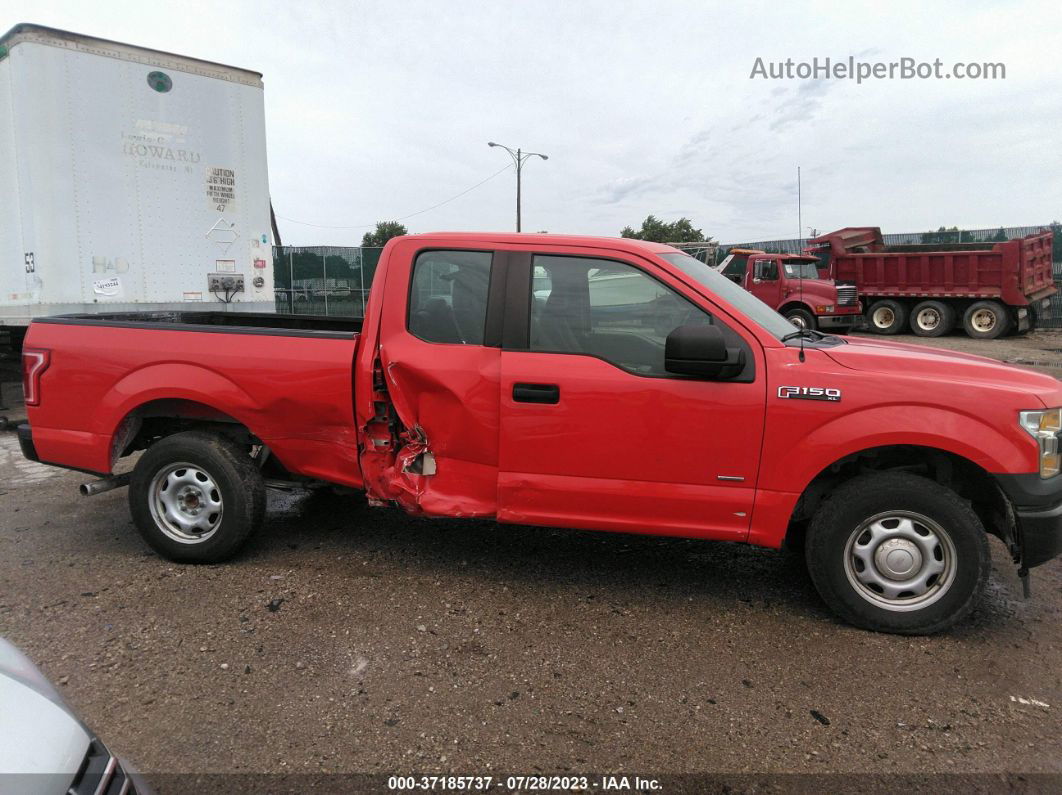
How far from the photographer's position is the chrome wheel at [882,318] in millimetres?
19766

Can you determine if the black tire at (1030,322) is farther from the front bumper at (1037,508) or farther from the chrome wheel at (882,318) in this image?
the front bumper at (1037,508)

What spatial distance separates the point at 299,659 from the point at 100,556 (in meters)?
2.01

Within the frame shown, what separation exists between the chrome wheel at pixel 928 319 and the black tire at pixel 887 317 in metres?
0.42

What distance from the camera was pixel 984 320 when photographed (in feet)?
60.1

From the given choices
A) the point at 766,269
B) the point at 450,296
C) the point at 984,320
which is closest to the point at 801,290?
the point at 766,269

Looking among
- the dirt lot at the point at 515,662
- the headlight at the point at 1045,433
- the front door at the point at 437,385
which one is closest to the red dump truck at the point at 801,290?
the dirt lot at the point at 515,662

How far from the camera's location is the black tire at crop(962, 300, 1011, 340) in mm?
17969

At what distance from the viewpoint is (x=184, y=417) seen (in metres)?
4.22

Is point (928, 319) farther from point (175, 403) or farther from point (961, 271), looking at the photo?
point (175, 403)

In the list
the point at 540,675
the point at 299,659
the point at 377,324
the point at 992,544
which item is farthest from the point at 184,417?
the point at 992,544

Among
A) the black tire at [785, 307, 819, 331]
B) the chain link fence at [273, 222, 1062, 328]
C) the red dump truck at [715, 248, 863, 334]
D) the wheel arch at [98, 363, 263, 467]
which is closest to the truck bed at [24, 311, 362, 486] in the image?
the wheel arch at [98, 363, 263, 467]

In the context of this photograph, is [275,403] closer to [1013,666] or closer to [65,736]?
[65,736]

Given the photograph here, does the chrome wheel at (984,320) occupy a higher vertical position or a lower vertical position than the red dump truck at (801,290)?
lower

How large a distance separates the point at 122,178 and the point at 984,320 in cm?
1940
